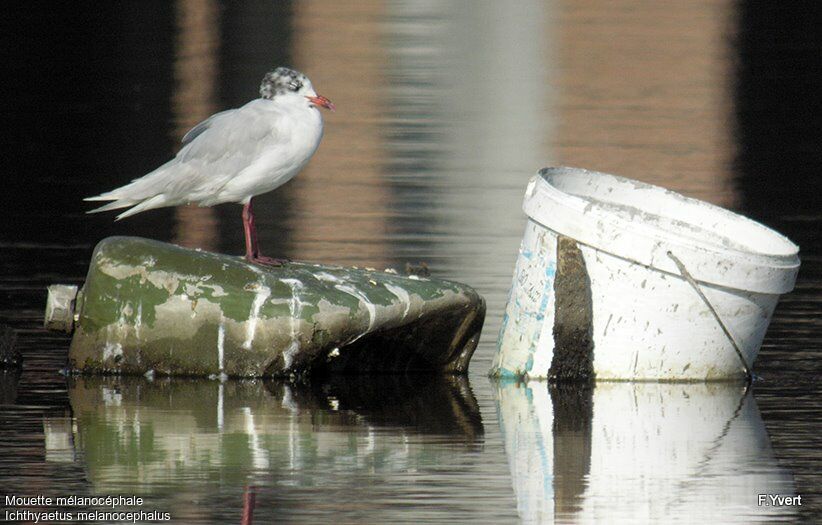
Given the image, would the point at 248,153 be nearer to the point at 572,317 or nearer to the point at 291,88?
the point at 291,88

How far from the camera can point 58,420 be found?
857 cm

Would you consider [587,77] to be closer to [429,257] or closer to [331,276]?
[429,257]

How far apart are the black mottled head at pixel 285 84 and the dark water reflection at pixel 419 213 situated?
1516mm

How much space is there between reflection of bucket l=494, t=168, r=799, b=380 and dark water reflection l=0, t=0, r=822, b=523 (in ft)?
0.49

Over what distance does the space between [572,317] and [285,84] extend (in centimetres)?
182

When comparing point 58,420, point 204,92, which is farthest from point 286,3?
point 58,420

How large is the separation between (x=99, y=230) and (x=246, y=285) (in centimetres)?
510

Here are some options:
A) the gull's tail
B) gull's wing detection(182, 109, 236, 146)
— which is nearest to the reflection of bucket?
gull's wing detection(182, 109, 236, 146)

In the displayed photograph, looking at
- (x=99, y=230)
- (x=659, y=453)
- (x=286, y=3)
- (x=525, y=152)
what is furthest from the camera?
(x=286, y=3)

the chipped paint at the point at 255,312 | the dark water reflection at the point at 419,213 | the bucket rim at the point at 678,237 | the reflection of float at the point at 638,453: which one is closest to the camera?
the reflection of float at the point at 638,453

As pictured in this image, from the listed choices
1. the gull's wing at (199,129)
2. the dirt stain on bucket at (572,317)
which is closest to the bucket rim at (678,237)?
the dirt stain on bucket at (572,317)

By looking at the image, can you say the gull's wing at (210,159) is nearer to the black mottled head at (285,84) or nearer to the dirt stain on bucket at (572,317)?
the black mottled head at (285,84)

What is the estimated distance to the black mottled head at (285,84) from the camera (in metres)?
10.1

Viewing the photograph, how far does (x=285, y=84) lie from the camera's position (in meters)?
10.1
